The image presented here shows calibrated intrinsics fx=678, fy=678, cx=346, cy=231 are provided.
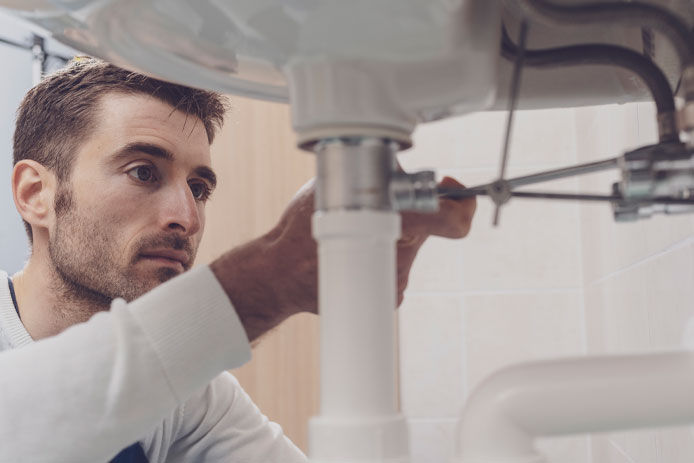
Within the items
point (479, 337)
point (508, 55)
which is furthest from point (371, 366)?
point (479, 337)

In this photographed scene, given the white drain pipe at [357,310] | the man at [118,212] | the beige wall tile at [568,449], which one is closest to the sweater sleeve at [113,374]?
the white drain pipe at [357,310]

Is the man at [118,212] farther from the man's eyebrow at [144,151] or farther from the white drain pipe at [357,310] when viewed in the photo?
the white drain pipe at [357,310]

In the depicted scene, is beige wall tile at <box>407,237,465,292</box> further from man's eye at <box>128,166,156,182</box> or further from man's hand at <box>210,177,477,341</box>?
man's hand at <box>210,177,477,341</box>

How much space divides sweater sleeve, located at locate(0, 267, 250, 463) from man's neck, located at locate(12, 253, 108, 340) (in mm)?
530

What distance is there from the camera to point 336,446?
13.9 inches

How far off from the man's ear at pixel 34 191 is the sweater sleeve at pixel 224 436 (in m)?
0.36

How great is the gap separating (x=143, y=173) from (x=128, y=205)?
5 centimetres

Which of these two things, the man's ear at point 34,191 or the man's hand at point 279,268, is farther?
the man's ear at point 34,191

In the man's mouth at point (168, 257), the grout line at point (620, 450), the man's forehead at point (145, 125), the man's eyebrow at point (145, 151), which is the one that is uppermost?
the man's forehead at point (145, 125)

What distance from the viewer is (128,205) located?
98 centimetres

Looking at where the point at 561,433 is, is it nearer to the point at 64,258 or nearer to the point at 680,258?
the point at 680,258

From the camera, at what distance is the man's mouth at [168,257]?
970 mm

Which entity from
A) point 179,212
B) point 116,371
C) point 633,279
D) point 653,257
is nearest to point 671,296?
point 653,257

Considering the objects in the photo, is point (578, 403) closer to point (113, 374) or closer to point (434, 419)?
point (113, 374)
